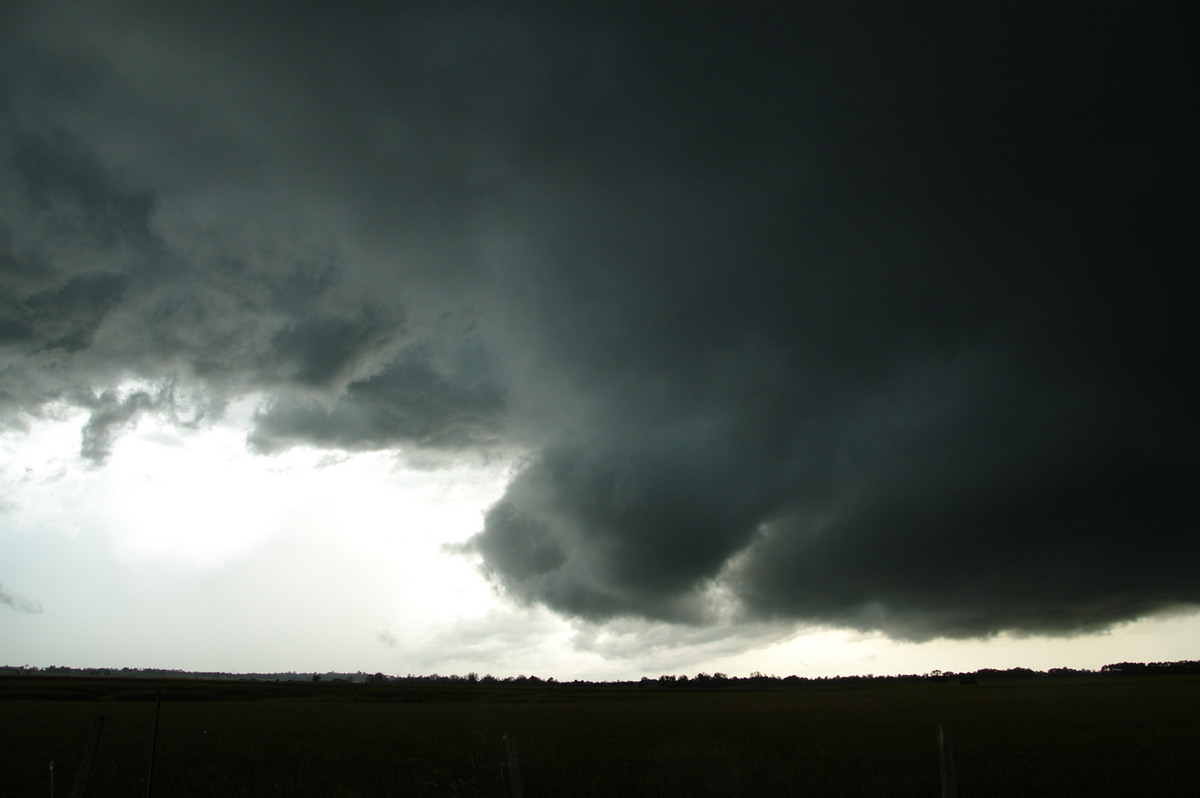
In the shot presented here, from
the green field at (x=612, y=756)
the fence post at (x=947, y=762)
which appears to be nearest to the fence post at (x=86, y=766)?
the green field at (x=612, y=756)

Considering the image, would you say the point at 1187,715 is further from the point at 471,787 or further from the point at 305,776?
the point at 305,776

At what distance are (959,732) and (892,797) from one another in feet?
→ 61.4

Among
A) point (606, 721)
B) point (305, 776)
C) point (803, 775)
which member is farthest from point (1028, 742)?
point (305, 776)

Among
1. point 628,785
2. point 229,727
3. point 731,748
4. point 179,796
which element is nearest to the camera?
point 179,796

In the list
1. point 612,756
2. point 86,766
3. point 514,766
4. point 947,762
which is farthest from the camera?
Answer: point 612,756

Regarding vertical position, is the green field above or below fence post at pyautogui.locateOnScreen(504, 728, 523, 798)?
below

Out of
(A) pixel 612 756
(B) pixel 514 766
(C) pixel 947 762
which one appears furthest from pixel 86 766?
(A) pixel 612 756

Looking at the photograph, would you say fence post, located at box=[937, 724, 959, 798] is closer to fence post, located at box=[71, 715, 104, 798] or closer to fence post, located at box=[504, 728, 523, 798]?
fence post, located at box=[504, 728, 523, 798]

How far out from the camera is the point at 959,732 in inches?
1228

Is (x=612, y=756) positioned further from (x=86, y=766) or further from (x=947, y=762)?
(x=86, y=766)

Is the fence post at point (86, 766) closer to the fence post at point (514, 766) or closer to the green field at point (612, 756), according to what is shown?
the fence post at point (514, 766)

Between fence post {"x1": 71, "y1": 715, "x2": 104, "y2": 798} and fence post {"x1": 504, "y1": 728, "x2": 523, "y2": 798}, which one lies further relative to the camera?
fence post {"x1": 504, "y1": 728, "x2": 523, "y2": 798}

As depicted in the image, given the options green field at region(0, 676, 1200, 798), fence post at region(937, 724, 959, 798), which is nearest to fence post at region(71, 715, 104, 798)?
green field at region(0, 676, 1200, 798)

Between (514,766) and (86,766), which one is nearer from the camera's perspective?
(86,766)
